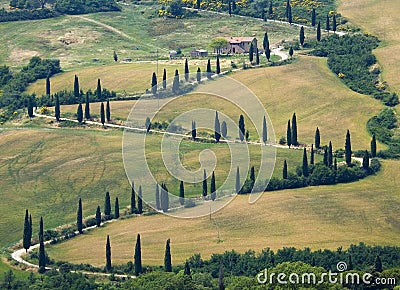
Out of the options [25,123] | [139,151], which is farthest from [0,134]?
[139,151]

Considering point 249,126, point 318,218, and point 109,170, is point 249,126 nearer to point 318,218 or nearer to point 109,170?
point 109,170

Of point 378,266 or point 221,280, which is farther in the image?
point 378,266

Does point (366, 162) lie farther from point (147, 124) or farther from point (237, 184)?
point (147, 124)

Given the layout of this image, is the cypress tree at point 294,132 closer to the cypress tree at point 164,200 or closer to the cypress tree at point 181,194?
the cypress tree at point 181,194

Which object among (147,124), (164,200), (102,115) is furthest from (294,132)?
(164,200)
